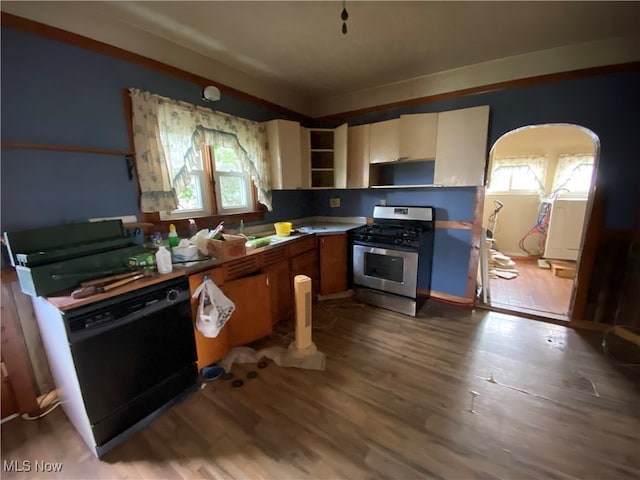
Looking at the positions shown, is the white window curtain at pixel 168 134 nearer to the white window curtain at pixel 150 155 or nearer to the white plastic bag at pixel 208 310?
the white window curtain at pixel 150 155

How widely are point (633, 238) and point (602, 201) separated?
15.5 inches

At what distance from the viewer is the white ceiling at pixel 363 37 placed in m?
1.72

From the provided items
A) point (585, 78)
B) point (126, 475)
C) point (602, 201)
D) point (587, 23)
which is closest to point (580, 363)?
point (602, 201)

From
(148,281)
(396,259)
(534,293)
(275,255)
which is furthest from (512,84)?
(148,281)

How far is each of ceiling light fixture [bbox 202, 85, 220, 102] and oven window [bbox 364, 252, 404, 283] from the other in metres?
2.15

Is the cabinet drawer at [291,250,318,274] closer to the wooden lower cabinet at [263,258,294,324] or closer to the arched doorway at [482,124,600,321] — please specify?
the wooden lower cabinet at [263,258,294,324]

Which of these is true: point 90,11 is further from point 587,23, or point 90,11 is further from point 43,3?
point 587,23

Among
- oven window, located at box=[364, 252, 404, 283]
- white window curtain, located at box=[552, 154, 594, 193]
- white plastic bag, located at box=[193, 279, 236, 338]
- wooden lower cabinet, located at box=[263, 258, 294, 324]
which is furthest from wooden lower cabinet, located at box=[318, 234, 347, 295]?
white window curtain, located at box=[552, 154, 594, 193]

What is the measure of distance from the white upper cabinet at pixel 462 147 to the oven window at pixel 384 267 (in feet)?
3.16

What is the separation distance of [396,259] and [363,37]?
6.63ft

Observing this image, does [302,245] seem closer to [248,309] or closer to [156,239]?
[248,309]

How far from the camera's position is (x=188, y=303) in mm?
1742

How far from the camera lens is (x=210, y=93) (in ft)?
7.63

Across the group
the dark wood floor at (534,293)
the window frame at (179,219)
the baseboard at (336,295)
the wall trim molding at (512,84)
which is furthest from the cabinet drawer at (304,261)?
the dark wood floor at (534,293)
